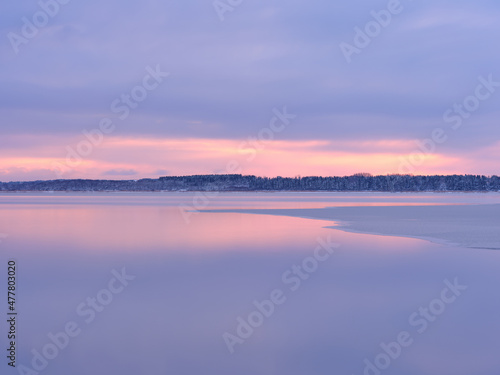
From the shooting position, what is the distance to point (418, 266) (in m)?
16.8

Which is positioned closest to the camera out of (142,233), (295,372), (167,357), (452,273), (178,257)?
(295,372)

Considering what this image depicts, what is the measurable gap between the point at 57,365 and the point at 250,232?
20647 millimetres

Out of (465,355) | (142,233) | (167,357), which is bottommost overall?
(465,355)

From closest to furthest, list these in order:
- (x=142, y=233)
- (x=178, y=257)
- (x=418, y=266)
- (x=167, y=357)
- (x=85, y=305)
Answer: (x=167, y=357) → (x=85, y=305) → (x=418, y=266) → (x=178, y=257) → (x=142, y=233)

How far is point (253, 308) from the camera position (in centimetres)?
1184

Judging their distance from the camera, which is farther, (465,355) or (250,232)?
(250,232)

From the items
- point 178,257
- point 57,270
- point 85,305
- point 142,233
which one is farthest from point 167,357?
point 142,233

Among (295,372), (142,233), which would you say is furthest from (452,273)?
(142,233)

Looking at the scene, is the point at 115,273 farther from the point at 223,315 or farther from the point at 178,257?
the point at 223,315

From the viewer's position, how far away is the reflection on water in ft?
28.5

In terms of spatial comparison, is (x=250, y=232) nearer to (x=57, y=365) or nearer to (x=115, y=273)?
(x=115, y=273)

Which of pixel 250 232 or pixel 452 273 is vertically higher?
pixel 250 232

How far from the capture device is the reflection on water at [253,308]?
8672 mm

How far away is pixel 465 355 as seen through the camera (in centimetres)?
880
